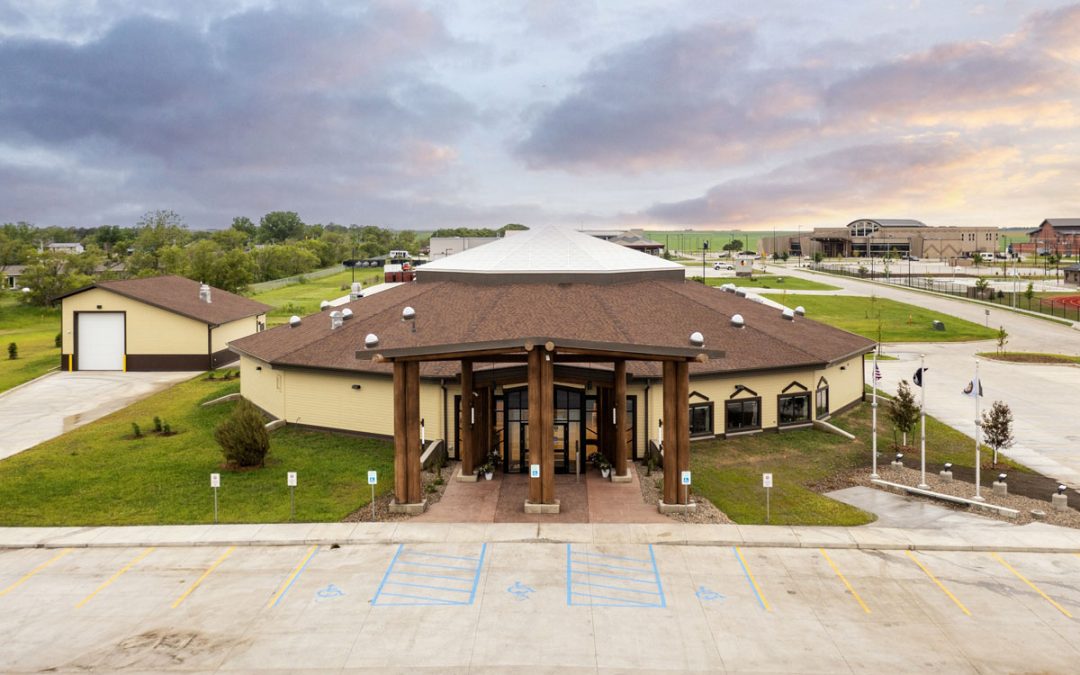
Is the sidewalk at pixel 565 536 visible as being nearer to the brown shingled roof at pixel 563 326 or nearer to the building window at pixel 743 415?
the brown shingled roof at pixel 563 326

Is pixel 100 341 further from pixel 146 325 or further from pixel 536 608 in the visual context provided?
pixel 536 608

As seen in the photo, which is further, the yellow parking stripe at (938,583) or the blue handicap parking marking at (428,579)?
the blue handicap parking marking at (428,579)

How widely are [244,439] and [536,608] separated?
52.8ft

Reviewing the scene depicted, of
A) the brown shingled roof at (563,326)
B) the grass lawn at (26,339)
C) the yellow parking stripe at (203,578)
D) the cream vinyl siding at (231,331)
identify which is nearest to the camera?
the yellow parking stripe at (203,578)

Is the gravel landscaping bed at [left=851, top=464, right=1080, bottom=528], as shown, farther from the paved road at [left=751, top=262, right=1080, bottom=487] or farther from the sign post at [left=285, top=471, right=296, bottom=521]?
the sign post at [left=285, top=471, right=296, bottom=521]

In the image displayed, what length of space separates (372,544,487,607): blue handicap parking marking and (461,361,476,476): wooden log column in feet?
22.1

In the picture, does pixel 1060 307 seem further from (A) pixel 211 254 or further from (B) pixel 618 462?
(A) pixel 211 254

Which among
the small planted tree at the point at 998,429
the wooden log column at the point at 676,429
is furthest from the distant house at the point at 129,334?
the small planted tree at the point at 998,429

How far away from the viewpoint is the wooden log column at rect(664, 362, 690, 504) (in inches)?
941

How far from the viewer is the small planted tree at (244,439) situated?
93.9 feet

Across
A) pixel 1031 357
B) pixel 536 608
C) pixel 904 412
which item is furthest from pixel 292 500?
pixel 1031 357

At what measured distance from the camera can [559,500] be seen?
2562 cm

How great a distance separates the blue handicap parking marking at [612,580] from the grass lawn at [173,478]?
8.46m

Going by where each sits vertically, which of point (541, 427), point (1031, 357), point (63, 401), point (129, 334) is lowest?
point (63, 401)
